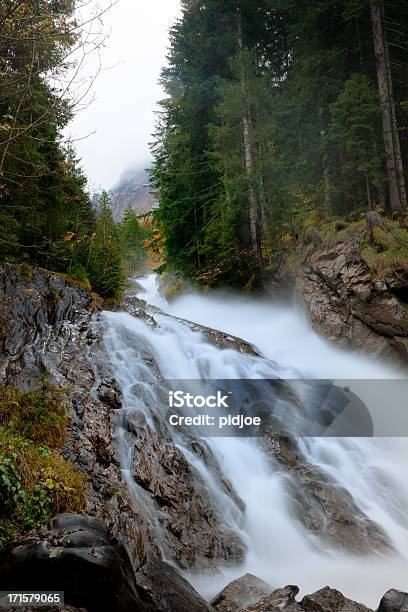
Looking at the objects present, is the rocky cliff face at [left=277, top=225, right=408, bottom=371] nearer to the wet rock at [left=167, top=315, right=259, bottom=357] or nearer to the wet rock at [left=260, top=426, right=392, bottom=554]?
the wet rock at [left=167, top=315, right=259, bottom=357]

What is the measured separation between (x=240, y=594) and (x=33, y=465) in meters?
2.73

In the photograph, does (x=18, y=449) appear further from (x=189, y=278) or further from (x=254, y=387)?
Result: (x=189, y=278)

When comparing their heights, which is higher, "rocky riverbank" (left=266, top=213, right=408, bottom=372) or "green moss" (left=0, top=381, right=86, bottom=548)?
"rocky riverbank" (left=266, top=213, right=408, bottom=372)

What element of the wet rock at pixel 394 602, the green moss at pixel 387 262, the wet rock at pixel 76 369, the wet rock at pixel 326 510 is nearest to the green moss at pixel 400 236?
the green moss at pixel 387 262

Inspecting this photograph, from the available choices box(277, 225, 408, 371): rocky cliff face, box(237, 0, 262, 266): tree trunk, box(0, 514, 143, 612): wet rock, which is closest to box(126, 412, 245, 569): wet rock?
box(0, 514, 143, 612): wet rock

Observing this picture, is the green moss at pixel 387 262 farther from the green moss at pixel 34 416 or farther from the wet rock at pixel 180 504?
the green moss at pixel 34 416

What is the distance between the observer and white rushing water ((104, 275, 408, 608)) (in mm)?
5285

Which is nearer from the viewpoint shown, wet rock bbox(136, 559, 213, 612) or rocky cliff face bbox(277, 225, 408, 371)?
wet rock bbox(136, 559, 213, 612)

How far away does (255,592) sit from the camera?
4.37 metres

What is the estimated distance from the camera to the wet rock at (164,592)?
337 centimetres

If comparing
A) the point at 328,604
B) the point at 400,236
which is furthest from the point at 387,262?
the point at 328,604

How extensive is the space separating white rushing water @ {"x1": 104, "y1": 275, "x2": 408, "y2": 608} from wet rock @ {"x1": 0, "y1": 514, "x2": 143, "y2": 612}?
223 centimetres

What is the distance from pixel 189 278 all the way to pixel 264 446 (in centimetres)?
1375

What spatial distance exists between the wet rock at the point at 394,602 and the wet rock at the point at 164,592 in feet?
5.53
